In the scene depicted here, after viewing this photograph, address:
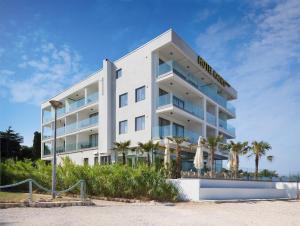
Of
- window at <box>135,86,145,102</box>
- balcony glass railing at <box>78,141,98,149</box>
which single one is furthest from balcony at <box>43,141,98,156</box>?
window at <box>135,86,145,102</box>

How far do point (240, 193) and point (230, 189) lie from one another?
151 centimetres

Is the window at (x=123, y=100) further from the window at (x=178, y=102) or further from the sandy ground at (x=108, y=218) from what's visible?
the sandy ground at (x=108, y=218)

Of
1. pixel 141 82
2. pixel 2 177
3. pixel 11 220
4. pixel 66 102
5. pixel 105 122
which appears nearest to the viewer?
pixel 11 220

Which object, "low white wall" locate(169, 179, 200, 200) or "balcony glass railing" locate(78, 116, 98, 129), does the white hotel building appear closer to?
"balcony glass railing" locate(78, 116, 98, 129)

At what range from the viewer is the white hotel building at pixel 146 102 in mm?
31781

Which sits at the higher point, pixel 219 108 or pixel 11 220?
pixel 219 108

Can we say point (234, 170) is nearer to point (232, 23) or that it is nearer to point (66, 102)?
point (232, 23)

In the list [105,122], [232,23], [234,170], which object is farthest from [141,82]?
[232,23]

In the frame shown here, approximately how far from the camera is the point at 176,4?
17734 mm

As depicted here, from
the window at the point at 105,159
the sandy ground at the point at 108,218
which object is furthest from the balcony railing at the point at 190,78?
the sandy ground at the point at 108,218

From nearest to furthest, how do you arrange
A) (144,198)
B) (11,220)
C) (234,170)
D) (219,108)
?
(11,220)
(144,198)
(234,170)
(219,108)

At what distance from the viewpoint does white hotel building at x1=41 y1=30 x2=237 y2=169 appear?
104ft

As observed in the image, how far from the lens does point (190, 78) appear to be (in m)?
36.6

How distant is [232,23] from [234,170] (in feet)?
55.5
